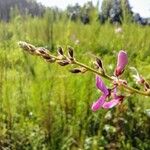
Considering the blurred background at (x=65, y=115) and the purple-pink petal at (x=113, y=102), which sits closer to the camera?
the purple-pink petal at (x=113, y=102)

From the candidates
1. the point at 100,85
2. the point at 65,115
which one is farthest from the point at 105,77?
the point at 65,115

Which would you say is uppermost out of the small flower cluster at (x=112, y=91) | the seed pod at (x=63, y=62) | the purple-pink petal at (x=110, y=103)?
the seed pod at (x=63, y=62)

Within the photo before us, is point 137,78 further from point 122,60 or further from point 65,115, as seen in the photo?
point 65,115

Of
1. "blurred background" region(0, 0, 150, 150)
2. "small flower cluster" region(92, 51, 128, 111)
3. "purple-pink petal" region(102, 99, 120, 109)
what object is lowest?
"blurred background" region(0, 0, 150, 150)

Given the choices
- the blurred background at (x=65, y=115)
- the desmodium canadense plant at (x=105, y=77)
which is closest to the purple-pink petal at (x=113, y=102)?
the desmodium canadense plant at (x=105, y=77)

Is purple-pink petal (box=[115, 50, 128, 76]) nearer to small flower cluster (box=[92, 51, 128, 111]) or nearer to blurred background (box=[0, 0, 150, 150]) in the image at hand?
small flower cluster (box=[92, 51, 128, 111])

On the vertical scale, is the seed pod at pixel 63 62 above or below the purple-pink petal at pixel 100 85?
above

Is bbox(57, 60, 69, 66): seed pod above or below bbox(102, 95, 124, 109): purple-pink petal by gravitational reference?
above

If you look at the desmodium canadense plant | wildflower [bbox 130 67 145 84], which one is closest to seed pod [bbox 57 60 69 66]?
the desmodium canadense plant

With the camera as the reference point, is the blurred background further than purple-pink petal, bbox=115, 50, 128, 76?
Yes

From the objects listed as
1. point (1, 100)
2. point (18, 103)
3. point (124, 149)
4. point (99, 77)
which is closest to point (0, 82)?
point (1, 100)

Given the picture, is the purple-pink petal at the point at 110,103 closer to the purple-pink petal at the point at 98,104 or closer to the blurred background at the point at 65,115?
the purple-pink petal at the point at 98,104

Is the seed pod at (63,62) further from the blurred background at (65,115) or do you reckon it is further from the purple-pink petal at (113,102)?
the blurred background at (65,115)

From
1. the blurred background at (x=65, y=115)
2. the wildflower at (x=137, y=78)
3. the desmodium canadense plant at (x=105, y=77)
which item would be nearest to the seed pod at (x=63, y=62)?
the desmodium canadense plant at (x=105, y=77)
